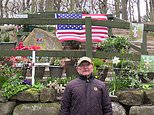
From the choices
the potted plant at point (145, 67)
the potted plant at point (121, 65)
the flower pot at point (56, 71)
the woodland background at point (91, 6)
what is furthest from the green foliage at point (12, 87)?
the woodland background at point (91, 6)

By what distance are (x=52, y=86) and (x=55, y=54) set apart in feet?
2.30

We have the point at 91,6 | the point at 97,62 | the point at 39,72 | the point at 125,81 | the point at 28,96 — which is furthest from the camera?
the point at 91,6

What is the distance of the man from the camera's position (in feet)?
12.6

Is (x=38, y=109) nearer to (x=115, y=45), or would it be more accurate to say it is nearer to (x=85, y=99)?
(x=85, y=99)

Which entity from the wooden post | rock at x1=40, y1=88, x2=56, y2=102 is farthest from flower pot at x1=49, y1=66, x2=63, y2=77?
rock at x1=40, y1=88, x2=56, y2=102

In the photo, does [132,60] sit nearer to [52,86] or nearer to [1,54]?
[52,86]

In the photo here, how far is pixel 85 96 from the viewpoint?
12.6 feet

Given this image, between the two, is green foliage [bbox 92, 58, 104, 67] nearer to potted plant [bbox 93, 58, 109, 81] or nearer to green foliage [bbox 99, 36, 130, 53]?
potted plant [bbox 93, 58, 109, 81]

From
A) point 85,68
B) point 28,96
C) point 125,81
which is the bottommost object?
point 28,96

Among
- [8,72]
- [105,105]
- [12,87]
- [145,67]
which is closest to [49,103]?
[12,87]

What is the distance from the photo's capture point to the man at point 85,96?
3842mm

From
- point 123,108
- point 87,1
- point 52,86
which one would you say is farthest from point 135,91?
point 87,1

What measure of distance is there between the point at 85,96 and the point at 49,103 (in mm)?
1684

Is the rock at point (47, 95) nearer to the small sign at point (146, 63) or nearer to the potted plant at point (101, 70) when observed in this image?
the potted plant at point (101, 70)
